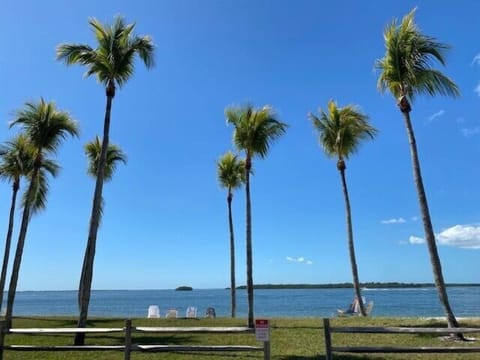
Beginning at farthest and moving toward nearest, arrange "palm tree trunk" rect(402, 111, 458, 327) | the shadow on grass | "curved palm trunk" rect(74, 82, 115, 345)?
1. "curved palm trunk" rect(74, 82, 115, 345)
2. "palm tree trunk" rect(402, 111, 458, 327)
3. the shadow on grass

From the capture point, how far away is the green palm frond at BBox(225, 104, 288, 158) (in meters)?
17.6

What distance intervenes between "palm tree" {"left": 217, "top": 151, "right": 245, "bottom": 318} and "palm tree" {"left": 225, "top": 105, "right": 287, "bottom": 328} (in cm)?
887

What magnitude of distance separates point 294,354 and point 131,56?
415 inches

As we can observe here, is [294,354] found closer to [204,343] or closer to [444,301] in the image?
[204,343]

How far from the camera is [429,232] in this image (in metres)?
13.2

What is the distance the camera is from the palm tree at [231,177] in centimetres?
2709

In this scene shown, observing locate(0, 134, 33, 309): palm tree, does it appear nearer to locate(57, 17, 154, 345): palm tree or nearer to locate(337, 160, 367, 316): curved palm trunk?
Answer: locate(57, 17, 154, 345): palm tree

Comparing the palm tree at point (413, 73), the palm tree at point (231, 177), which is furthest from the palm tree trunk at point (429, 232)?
the palm tree at point (231, 177)

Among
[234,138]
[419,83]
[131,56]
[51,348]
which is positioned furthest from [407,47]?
[51,348]

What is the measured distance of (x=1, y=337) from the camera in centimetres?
1009

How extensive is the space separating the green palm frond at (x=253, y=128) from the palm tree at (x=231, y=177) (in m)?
8.90

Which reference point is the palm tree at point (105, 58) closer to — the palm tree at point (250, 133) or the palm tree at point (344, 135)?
the palm tree at point (250, 133)

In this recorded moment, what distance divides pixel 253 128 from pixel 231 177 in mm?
9952

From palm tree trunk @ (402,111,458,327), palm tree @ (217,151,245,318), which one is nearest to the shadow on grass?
palm tree trunk @ (402,111,458,327)
